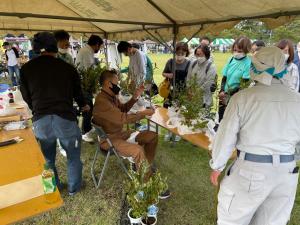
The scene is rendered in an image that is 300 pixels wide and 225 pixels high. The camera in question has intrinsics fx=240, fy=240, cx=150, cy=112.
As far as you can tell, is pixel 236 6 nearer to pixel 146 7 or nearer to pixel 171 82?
pixel 146 7

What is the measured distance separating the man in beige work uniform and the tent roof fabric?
93 centimetres

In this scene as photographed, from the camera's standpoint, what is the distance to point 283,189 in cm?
157

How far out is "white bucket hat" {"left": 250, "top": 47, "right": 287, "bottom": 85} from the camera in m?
1.46

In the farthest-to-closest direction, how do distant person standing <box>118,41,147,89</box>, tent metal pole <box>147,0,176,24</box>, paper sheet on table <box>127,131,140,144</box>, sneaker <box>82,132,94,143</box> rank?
distant person standing <box>118,41,147,89</box> → sneaker <box>82,132,94,143</box> → tent metal pole <box>147,0,176,24</box> → paper sheet on table <box>127,131,140,144</box>

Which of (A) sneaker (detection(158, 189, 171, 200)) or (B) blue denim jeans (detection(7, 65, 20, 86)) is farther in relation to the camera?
(B) blue denim jeans (detection(7, 65, 20, 86))

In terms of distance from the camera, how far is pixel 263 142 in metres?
1.48

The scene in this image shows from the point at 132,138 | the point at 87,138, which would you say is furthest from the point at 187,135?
the point at 87,138

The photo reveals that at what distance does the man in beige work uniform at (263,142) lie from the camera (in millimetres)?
1458

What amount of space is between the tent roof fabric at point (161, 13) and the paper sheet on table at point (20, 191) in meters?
1.94

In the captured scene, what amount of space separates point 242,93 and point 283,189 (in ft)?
2.25

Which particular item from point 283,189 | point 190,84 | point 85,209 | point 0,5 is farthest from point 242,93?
point 0,5

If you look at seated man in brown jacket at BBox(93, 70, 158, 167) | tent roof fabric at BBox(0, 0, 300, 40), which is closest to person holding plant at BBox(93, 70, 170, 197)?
seated man in brown jacket at BBox(93, 70, 158, 167)

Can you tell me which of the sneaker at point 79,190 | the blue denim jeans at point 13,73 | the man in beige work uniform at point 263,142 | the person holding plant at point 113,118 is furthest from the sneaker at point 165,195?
the blue denim jeans at point 13,73

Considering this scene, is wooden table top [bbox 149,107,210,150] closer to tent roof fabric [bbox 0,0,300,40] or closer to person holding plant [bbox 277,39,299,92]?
tent roof fabric [bbox 0,0,300,40]
